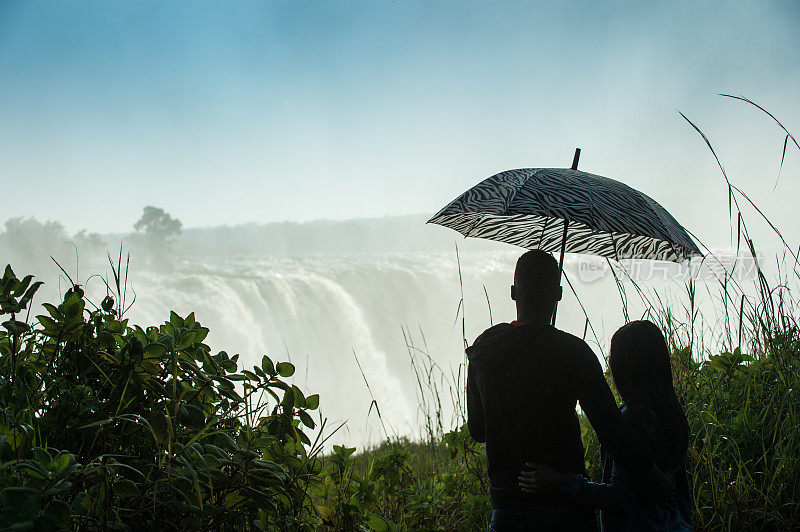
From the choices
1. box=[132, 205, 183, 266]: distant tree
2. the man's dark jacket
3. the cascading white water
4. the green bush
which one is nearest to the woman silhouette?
the man's dark jacket

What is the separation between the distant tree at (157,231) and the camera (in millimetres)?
34812

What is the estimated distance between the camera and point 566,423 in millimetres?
1679

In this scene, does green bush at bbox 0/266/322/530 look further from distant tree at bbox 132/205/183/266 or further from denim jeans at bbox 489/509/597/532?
distant tree at bbox 132/205/183/266

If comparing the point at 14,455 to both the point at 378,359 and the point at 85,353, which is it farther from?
the point at 378,359

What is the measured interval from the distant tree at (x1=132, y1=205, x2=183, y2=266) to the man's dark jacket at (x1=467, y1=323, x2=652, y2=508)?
35.9 metres

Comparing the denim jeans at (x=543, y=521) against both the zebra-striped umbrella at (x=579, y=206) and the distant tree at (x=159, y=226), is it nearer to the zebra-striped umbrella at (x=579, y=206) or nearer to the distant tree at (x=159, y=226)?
the zebra-striped umbrella at (x=579, y=206)

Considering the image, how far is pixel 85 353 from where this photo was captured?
70.2 inches

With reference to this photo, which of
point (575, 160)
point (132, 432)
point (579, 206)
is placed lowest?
point (132, 432)

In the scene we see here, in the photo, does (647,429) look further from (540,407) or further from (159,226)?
(159,226)

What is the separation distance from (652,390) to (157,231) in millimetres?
37011

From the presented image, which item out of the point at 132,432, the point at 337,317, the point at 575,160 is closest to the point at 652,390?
the point at 575,160

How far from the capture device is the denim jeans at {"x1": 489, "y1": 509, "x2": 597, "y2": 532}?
65.4 inches

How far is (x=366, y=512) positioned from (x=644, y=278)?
2.39 metres

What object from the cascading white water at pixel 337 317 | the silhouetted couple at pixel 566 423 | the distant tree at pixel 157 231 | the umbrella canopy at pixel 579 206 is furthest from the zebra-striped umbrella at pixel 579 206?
the distant tree at pixel 157 231
